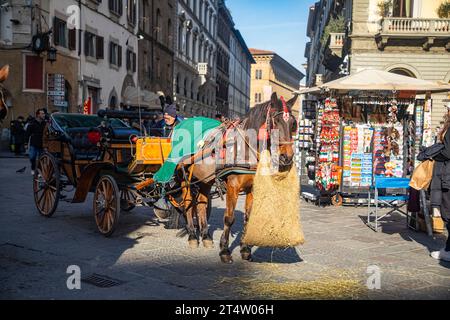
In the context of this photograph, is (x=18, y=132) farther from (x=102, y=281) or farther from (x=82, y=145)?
(x=102, y=281)

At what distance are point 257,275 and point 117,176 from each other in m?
3.01

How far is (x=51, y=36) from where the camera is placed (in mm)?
20422

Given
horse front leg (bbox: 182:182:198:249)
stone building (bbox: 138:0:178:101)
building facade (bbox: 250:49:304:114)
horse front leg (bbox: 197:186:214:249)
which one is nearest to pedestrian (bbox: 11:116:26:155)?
stone building (bbox: 138:0:178:101)

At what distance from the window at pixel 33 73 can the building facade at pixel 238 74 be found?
4221 cm

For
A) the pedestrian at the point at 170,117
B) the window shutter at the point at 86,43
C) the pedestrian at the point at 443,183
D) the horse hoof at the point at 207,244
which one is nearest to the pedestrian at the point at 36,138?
the pedestrian at the point at 170,117

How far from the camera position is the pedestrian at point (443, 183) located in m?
5.70

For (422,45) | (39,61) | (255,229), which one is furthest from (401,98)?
(39,61)

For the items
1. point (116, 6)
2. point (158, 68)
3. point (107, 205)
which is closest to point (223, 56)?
point (158, 68)

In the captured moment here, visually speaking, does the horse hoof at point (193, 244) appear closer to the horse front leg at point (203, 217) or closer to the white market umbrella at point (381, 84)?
the horse front leg at point (203, 217)

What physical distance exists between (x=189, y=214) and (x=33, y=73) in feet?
52.5

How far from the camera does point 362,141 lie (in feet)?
35.1

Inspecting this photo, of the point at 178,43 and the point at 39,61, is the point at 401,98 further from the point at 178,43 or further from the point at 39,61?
the point at 178,43

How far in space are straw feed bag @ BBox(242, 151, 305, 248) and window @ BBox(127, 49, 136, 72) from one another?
25.4 metres

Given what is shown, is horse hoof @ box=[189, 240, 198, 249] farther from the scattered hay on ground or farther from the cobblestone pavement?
the scattered hay on ground
